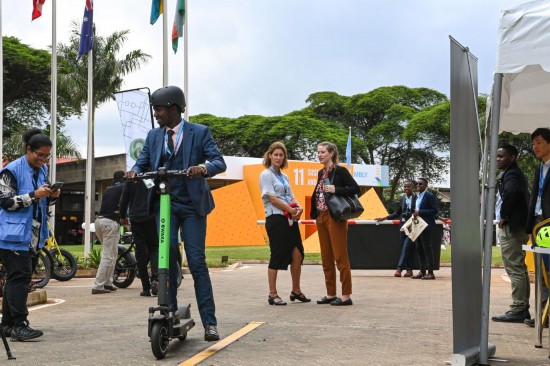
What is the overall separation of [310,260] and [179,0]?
839cm

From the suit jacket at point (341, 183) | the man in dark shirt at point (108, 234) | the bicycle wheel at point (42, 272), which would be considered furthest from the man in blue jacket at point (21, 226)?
the bicycle wheel at point (42, 272)

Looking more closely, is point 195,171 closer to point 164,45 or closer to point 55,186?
point 55,186

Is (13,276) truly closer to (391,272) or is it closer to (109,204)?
(109,204)

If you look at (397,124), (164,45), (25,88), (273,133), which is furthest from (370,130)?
(164,45)

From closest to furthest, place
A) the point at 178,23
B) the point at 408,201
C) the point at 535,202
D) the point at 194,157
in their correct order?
the point at 194,157, the point at 535,202, the point at 408,201, the point at 178,23

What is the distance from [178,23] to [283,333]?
17.5m

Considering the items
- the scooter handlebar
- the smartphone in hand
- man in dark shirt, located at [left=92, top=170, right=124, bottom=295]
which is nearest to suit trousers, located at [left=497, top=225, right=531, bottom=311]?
the scooter handlebar

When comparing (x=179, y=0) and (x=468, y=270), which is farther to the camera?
(x=179, y=0)

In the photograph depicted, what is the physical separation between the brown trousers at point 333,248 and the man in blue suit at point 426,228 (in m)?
6.07

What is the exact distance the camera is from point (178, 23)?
2352 centimetres

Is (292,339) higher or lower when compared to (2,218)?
lower

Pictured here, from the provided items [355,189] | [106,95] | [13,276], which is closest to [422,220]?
[355,189]

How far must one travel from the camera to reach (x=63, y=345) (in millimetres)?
6668

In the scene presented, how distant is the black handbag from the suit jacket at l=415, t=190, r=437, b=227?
642 cm
